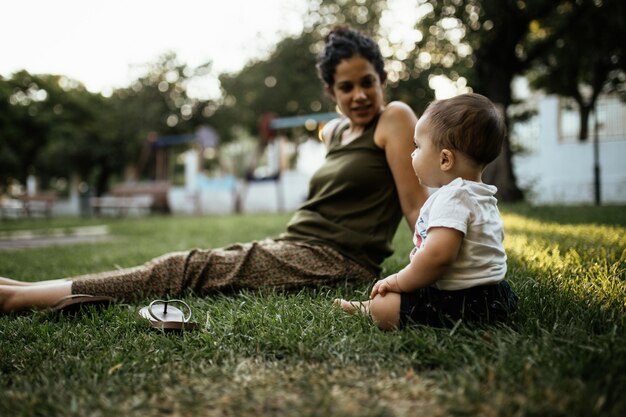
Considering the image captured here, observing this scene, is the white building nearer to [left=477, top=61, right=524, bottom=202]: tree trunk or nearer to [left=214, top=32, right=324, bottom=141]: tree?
[left=477, top=61, right=524, bottom=202]: tree trunk

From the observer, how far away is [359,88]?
2670mm

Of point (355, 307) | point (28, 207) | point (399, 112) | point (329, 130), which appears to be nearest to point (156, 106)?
point (28, 207)

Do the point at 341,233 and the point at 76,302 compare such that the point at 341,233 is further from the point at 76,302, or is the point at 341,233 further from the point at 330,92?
the point at 76,302

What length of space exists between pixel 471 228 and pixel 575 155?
57.8 ft

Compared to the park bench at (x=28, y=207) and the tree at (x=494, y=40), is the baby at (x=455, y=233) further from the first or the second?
the park bench at (x=28, y=207)

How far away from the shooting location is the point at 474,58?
13.2 metres

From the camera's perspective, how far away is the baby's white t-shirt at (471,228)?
1.64 m

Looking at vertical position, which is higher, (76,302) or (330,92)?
(330,92)

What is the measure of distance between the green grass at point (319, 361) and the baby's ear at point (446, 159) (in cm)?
59

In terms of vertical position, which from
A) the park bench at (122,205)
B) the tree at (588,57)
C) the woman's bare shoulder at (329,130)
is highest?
the tree at (588,57)

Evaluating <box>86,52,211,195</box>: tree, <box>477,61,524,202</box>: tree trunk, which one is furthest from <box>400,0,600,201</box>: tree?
<box>86,52,211,195</box>: tree

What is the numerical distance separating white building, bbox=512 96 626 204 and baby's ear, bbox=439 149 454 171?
14984 mm

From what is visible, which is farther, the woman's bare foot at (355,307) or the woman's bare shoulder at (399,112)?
the woman's bare shoulder at (399,112)

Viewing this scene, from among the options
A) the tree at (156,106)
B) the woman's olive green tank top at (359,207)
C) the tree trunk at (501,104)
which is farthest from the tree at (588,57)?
the tree at (156,106)
